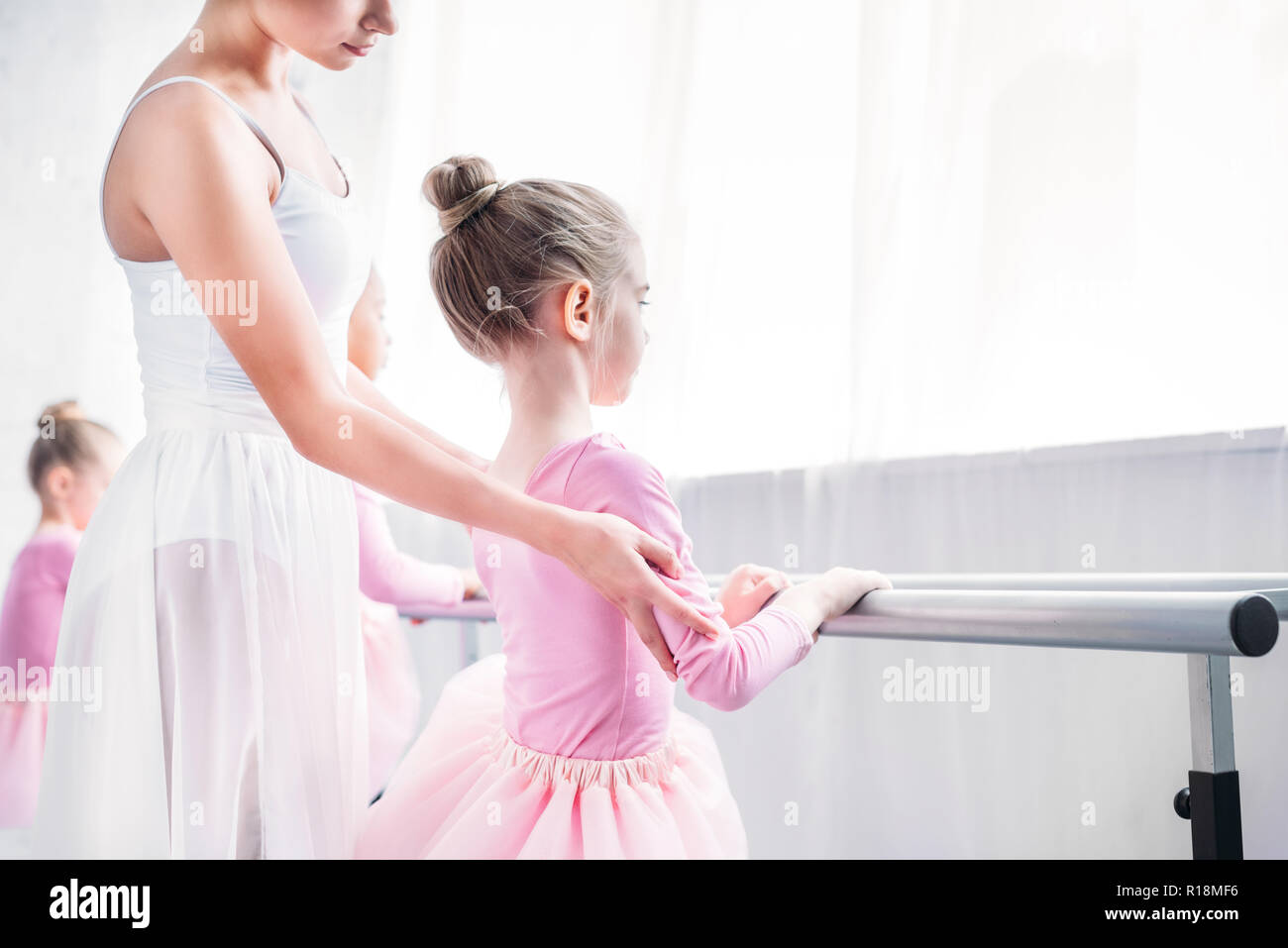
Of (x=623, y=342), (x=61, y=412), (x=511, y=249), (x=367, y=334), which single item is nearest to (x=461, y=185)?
(x=511, y=249)

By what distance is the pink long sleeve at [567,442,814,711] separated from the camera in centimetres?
76

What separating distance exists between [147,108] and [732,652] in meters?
0.64

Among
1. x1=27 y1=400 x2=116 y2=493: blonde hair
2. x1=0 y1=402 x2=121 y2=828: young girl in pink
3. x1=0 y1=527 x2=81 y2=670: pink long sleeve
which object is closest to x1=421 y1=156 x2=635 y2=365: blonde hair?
x1=0 y1=402 x2=121 y2=828: young girl in pink

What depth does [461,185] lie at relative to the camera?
0.98 metres

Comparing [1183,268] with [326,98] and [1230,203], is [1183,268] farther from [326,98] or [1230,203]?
[326,98]

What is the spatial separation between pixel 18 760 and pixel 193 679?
1629 mm

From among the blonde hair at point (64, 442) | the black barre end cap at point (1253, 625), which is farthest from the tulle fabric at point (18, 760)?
the black barre end cap at point (1253, 625)

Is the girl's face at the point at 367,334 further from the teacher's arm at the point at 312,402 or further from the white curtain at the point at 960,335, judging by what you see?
the teacher's arm at the point at 312,402

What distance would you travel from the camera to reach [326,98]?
2.75 meters

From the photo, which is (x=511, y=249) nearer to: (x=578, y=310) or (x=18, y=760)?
(x=578, y=310)

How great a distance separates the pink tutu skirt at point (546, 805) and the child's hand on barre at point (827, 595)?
18 cm

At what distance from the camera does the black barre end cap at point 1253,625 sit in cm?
63

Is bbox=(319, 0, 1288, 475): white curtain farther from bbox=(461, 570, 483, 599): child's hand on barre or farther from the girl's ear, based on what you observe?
bbox=(461, 570, 483, 599): child's hand on barre
